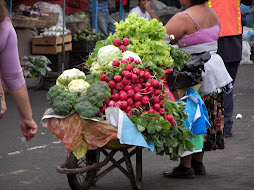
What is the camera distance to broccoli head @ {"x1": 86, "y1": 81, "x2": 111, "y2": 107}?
4766 mm

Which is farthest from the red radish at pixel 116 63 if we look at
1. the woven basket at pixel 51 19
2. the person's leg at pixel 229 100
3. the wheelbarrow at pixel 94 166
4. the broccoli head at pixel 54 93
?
the woven basket at pixel 51 19

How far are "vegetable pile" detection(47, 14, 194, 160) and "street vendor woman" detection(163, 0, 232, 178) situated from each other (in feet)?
1.61

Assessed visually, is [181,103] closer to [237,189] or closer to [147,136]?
[147,136]

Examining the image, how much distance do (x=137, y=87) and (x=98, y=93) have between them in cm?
35

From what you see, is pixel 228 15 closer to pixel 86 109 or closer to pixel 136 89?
pixel 136 89

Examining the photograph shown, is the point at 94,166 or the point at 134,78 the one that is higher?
the point at 134,78

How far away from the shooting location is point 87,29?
1541cm

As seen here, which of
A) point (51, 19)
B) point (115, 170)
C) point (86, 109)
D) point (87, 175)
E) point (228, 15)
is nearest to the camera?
point (86, 109)

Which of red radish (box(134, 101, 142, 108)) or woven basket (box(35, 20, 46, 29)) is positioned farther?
woven basket (box(35, 20, 46, 29))

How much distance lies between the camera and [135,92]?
16.1 feet

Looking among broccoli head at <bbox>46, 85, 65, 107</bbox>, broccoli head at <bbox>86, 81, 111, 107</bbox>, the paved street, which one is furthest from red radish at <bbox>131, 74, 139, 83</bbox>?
the paved street

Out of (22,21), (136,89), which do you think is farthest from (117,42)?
(22,21)

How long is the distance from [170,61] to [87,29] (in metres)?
10.4

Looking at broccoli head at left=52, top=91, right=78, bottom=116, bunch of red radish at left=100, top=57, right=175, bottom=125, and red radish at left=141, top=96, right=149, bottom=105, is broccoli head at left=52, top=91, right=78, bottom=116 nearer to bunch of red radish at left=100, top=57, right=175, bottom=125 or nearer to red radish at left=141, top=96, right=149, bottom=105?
bunch of red radish at left=100, top=57, right=175, bottom=125
